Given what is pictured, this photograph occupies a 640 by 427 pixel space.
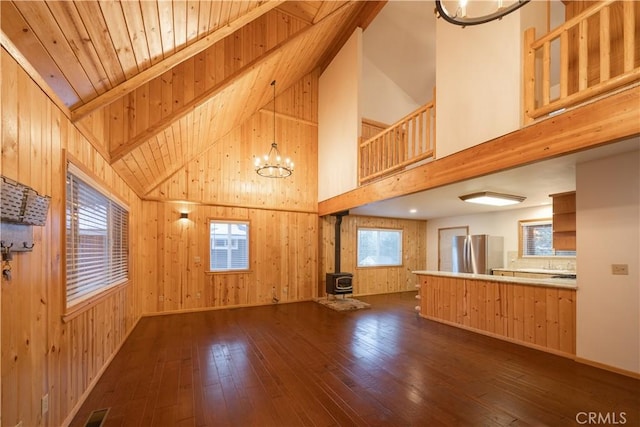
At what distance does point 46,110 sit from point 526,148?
3971 mm

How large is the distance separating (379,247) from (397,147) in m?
3.69

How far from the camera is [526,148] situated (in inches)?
106

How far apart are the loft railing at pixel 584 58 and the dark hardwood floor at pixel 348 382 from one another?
2653 mm

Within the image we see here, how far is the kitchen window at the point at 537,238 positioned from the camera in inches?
225

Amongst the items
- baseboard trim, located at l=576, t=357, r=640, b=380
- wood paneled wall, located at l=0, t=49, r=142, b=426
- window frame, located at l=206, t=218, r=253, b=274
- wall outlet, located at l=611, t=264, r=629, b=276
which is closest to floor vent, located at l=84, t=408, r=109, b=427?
wood paneled wall, located at l=0, t=49, r=142, b=426

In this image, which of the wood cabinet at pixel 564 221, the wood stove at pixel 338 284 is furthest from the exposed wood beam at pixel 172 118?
the wood cabinet at pixel 564 221

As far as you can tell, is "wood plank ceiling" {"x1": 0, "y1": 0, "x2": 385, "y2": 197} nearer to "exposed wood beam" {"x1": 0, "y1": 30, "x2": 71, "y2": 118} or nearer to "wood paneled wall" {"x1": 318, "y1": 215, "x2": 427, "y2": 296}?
"exposed wood beam" {"x1": 0, "y1": 30, "x2": 71, "y2": 118}

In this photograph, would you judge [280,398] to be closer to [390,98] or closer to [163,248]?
[163,248]

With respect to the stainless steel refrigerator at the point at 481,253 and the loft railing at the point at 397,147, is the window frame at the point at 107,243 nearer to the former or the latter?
the loft railing at the point at 397,147

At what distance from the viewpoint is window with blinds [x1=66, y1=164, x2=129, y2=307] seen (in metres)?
2.24

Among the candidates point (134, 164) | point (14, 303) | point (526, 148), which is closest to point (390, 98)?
point (526, 148)

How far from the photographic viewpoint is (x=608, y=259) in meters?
3.01

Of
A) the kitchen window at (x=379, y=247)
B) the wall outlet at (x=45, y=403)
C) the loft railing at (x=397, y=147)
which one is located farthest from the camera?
the kitchen window at (x=379, y=247)

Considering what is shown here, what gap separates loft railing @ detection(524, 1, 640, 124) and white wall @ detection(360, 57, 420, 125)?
4.18 metres
